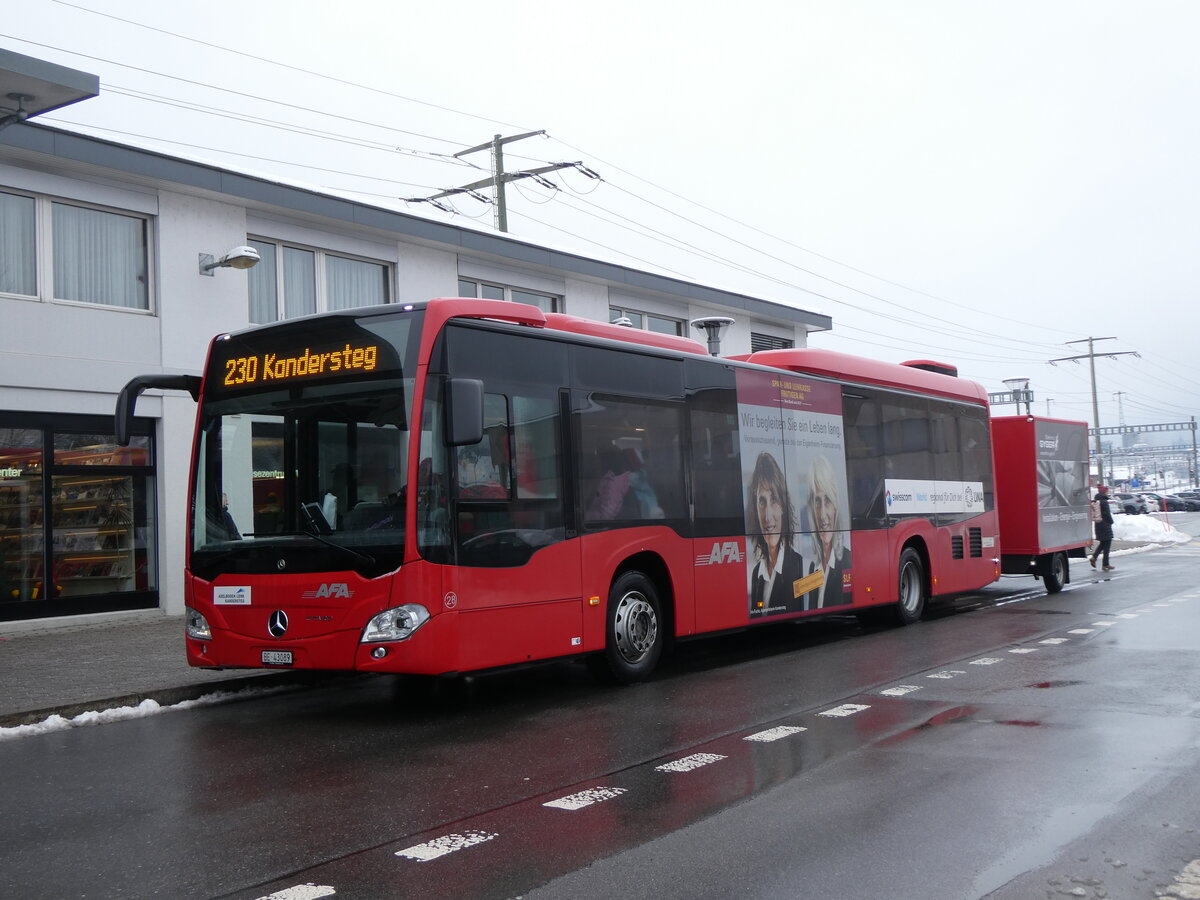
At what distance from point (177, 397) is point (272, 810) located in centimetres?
1179

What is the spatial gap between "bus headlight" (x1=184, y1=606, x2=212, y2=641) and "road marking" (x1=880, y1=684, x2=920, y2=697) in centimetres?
545

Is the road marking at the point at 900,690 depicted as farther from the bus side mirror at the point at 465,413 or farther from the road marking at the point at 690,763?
A: the bus side mirror at the point at 465,413

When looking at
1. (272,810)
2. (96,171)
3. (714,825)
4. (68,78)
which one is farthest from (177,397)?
Result: (714,825)

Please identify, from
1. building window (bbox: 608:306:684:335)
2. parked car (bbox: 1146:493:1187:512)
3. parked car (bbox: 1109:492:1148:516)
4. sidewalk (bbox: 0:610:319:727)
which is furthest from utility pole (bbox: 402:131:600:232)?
parked car (bbox: 1146:493:1187:512)

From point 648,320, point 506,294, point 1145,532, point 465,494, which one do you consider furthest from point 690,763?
point 1145,532

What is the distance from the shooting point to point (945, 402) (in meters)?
16.2

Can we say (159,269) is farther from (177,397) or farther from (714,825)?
(714,825)

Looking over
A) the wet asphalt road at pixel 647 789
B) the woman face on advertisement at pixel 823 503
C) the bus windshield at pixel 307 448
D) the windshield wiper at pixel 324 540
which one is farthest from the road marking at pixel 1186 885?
the woman face on advertisement at pixel 823 503

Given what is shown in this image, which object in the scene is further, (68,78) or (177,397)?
(177,397)

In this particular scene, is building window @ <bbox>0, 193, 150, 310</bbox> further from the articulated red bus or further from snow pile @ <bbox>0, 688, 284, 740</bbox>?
snow pile @ <bbox>0, 688, 284, 740</bbox>

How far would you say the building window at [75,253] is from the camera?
1505 cm

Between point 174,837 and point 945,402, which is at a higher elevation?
point 945,402

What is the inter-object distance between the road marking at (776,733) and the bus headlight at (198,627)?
4.38m

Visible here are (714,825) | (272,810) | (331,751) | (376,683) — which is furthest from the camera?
(376,683)
